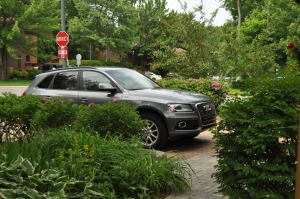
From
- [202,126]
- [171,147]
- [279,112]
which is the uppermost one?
[279,112]

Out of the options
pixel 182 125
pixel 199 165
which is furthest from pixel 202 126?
pixel 199 165

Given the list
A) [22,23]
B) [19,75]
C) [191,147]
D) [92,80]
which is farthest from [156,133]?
[19,75]

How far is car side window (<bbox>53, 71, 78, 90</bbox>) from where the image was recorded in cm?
851

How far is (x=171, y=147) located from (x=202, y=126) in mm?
859

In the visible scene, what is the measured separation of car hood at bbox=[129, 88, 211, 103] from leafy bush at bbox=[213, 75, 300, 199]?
384 centimetres

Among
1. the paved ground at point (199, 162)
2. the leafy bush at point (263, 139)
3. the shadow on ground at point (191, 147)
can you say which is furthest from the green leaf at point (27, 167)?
the shadow on ground at point (191, 147)

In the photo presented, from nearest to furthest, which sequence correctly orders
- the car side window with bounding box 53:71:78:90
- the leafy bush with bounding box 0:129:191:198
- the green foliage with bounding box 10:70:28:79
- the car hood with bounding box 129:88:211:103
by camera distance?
the leafy bush with bounding box 0:129:191:198 < the car hood with bounding box 129:88:211:103 < the car side window with bounding box 53:71:78:90 < the green foliage with bounding box 10:70:28:79

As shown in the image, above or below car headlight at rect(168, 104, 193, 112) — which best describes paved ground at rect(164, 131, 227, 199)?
below

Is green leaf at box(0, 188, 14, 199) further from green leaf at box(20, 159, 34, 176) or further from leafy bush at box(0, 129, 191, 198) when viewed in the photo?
green leaf at box(20, 159, 34, 176)

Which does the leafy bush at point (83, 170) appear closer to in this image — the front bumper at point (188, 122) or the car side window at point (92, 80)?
the front bumper at point (188, 122)

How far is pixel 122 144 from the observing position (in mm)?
4816

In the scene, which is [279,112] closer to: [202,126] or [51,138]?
[51,138]

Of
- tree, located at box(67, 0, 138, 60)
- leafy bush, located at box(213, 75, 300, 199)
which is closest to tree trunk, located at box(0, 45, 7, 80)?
tree, located at box(67, 0, 138, 60)

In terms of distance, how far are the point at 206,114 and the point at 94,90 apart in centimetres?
246
